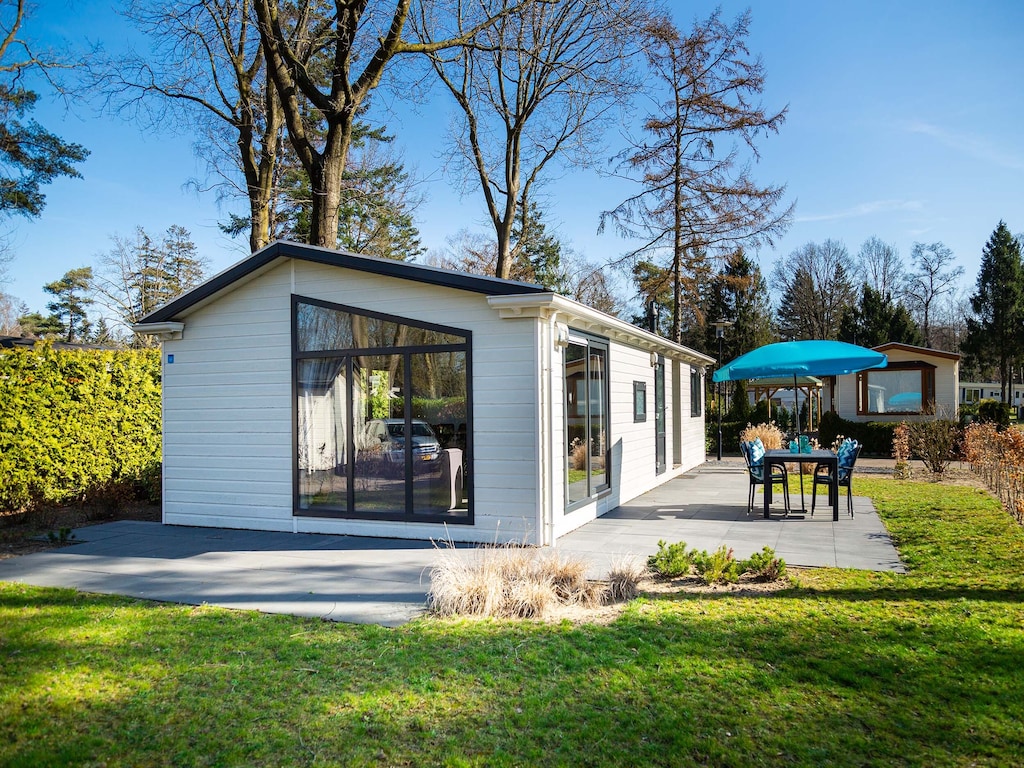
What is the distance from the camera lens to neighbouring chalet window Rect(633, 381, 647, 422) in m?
11.1

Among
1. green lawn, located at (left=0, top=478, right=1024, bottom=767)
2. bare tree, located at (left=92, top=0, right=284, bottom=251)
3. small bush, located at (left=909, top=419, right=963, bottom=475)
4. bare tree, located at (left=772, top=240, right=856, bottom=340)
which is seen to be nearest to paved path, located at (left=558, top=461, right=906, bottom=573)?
green lawn, located at (left=0, top=478, right=1024, bottom=767)

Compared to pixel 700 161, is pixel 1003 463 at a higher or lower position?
lower

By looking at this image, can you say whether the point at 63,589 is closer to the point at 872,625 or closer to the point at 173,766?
the point at 173,766

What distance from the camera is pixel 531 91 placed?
1673cm

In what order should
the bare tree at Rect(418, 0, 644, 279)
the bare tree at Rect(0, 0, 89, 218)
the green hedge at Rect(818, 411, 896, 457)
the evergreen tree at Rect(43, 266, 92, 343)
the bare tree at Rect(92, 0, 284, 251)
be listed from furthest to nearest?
the evergreen tree at Rect(43, 266, 92, 343)
the green hedge at Rect(818, 411, 896, 457)
the bare tree at Rect(418, 0, 644, 279)
the bare tree at Rect(0, 0, 89, 218)
the bare tree at Rect(92, 0, 284, 251)

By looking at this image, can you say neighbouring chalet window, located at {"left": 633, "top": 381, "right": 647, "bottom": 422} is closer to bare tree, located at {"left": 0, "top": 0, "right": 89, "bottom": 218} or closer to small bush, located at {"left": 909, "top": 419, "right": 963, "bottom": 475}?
small bush, located at {"left": 909, "top": 419, "right": 963, "bottom": 475}

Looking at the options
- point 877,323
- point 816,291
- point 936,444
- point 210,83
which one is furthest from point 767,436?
point 816,291

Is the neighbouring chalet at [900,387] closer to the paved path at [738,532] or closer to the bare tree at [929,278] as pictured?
the paved path at [738,532]

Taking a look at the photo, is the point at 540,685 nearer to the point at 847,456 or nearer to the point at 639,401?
the point at 847,456

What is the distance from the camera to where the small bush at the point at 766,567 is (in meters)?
5.53

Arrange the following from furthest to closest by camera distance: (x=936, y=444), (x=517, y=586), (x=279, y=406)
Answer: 1. (x=936, y=444)
2. (x=279, y=406)
3. (x=517, y=586)

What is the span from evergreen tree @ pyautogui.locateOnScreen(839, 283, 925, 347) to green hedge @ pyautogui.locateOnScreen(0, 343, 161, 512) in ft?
100

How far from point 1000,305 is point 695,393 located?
26119 mm

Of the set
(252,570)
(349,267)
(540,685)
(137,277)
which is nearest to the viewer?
(540,685)
